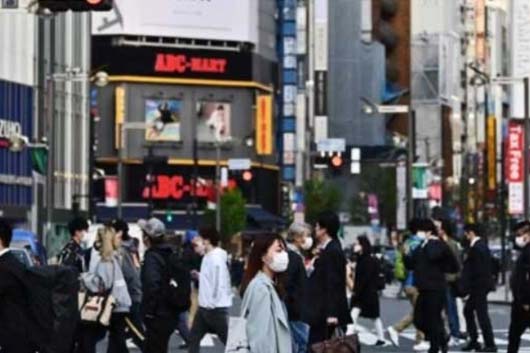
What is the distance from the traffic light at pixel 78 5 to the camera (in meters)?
22.2

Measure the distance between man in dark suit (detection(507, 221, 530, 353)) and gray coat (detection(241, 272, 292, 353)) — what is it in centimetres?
1074

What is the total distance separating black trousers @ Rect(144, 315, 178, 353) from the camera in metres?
23.9

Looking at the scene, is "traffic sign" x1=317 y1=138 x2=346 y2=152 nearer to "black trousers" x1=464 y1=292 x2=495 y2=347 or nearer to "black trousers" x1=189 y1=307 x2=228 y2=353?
"black trousers" x1=464 y1=292 x2=495 y2=347

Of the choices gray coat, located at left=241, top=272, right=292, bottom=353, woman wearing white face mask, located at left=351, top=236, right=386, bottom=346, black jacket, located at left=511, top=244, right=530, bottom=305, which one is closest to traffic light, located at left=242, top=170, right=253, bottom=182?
woman wearing white face mask, located at left=351, top=236, right=386, bottom=346

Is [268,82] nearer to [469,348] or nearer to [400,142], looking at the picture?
[400,142]

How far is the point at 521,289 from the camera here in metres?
26.6

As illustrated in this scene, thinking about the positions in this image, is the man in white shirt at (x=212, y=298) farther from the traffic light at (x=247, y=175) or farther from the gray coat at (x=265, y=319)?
the traffic light at (x=247, y=175)

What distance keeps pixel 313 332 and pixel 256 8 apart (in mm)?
88966

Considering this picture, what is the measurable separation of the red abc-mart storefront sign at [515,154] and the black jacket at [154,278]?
40.7 m

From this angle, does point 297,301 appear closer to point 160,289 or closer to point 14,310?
point 160,289

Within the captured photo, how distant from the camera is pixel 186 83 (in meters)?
117

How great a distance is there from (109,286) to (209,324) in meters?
2.70

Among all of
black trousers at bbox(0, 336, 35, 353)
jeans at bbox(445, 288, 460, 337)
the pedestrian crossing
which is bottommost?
the pedestrian crossing

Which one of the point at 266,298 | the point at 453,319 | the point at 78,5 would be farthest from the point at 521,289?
the point at 266,298
